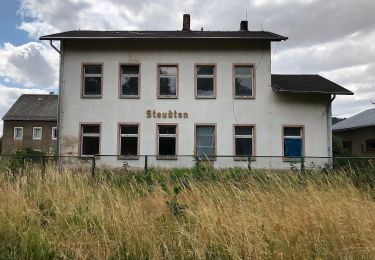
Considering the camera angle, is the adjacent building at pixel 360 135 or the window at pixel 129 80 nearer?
the window at pixel 129 80

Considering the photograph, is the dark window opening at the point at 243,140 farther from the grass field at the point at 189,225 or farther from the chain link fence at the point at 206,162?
the grass field at the point at 189,225

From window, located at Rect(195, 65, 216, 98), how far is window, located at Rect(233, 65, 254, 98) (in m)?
1.30

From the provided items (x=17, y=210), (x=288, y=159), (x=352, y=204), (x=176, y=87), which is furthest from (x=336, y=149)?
(x=17, y=210)

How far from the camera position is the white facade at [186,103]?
72.4ft

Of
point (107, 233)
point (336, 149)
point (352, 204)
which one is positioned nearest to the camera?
point (107, 233)

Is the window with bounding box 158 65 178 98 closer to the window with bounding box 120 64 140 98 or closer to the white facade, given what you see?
the white facade

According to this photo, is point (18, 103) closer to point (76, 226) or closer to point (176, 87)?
point (176, 87)

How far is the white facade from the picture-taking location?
22.1 m

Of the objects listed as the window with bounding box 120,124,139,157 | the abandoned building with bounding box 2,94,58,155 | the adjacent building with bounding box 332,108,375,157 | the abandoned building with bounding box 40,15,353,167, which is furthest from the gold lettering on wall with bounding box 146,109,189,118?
the abandoned building with bounding box 2,94,58,155

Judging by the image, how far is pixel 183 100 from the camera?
22312 mm

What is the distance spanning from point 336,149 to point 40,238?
24958 mm

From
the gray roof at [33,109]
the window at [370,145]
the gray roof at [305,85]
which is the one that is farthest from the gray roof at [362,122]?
the gray roof at [33,109]

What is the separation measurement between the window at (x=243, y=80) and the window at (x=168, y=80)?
11.2 ft

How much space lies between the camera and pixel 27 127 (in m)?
48.8
